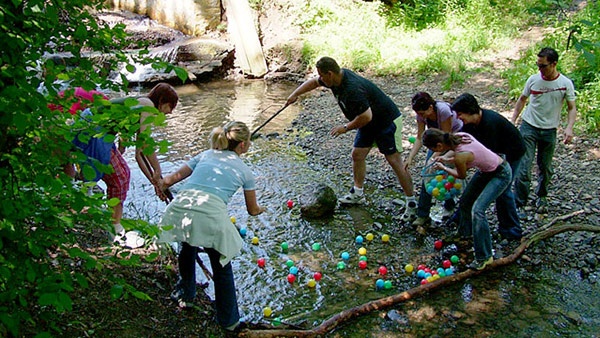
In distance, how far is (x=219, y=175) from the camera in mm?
3666

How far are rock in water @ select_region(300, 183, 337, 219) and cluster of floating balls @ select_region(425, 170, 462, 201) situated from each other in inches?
52.3

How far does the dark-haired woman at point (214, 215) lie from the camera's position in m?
3.53

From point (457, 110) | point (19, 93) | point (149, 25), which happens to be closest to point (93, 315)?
point (19, 93)

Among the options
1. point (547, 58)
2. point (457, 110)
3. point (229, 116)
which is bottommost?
point (229, 116)

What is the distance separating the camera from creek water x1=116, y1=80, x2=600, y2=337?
157 inches

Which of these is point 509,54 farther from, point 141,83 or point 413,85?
point 141,83

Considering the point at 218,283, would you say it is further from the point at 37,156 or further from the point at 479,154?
the point at 479,154

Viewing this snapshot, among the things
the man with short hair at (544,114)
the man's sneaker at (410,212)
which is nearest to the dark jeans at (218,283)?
the man's sneaker at (410,212)

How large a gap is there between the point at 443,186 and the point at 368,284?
1.32 m

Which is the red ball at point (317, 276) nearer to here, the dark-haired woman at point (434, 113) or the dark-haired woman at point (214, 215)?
the dark-haired woman at point (214, 215)

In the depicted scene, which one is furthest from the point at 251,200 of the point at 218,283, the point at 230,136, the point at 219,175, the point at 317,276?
the point at 317,276

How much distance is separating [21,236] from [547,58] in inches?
200

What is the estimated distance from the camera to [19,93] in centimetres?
197

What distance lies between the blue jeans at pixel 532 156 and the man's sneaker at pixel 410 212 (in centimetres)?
122
